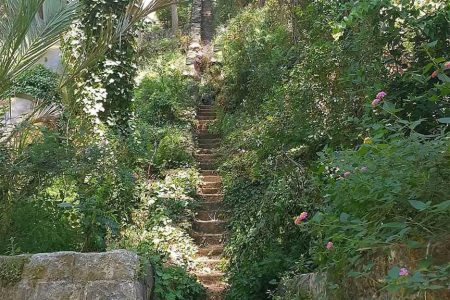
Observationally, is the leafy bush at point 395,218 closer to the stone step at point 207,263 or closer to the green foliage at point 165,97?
the stone step at point 207,263

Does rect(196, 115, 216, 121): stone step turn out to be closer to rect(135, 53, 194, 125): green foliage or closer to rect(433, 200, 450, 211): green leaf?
rect(135, 53, 194, 125): green foliage

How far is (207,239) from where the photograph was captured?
6.79m

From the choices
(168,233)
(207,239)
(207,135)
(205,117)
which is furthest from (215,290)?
(205,117)

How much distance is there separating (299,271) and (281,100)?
3.12 m

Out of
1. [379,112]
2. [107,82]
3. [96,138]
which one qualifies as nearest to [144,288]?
[379,112]

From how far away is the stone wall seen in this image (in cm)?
349

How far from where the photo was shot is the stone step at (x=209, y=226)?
23.1ft

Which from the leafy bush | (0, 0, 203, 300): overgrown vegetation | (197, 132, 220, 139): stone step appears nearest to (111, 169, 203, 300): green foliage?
(0, 0, 203, 300): overgrown vegetation

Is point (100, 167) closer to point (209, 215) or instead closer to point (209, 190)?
point (209, 215)

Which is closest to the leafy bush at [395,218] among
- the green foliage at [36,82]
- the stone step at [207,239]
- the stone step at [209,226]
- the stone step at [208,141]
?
the stone step at [207,239]

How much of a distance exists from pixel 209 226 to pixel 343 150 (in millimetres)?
4399

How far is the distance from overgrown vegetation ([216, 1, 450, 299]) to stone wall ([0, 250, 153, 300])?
4.54ft

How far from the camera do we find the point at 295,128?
5.86 metres

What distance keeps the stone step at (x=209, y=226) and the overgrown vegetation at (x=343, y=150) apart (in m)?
0.29
